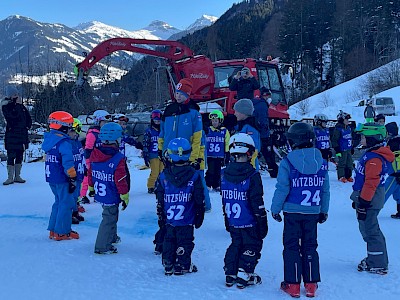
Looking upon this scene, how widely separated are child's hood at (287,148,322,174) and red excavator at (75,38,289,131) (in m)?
8.93

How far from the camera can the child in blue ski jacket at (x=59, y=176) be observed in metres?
6.17

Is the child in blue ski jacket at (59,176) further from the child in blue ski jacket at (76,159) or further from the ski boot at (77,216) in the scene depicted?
the ski boot at (77,216)

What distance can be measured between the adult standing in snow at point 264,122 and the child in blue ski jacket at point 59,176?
15.4ft

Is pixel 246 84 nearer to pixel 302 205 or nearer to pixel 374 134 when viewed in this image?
pixel 374 134

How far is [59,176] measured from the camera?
6.20 m

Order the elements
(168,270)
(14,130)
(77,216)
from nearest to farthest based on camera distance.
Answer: (168,270) → (77,216) → (14,130)

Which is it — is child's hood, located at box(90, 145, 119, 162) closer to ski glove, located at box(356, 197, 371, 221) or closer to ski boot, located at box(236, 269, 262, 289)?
ski boot, located at box(236, 269, 262, 289)

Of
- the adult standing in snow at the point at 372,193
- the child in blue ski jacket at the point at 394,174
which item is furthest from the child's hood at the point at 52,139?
the child in blue ski jacket at the point at 394,174

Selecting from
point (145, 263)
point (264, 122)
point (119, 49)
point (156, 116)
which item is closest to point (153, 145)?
point (156, 116)

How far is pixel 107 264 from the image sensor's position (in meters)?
5.22

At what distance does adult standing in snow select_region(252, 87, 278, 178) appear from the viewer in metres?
10.1

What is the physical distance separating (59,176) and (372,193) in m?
3.96

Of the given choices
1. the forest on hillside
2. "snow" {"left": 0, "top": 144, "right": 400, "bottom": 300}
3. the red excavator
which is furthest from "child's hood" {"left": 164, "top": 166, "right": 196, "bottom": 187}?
the forest on hillside

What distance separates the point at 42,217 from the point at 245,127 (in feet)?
12.1
